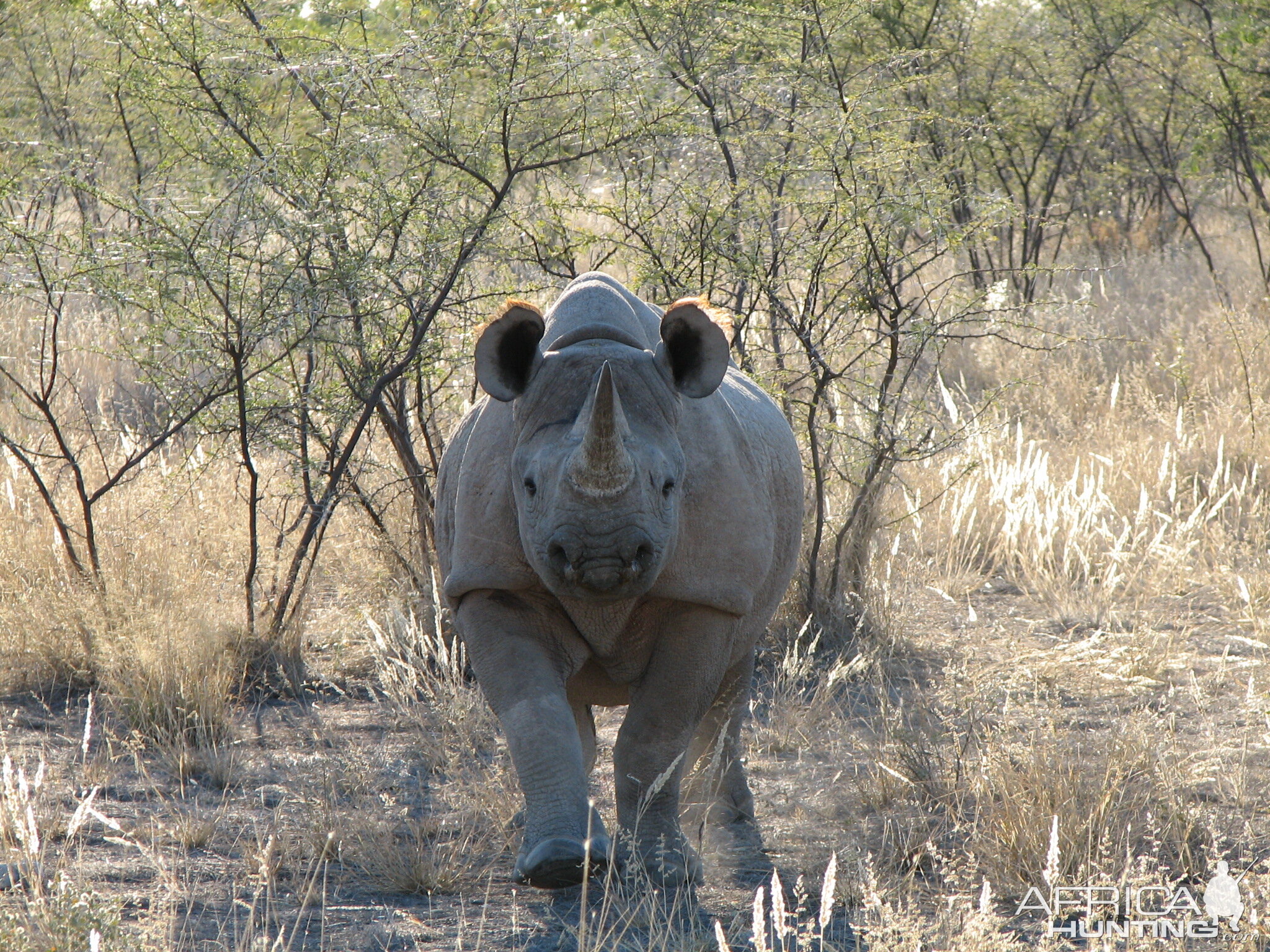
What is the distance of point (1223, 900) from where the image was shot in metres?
3.54

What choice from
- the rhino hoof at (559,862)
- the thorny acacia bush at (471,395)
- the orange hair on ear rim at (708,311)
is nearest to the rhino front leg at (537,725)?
the rhino hoof at (559,862)

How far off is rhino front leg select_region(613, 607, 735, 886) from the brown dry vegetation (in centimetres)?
24

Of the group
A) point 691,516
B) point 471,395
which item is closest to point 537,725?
point 691,516

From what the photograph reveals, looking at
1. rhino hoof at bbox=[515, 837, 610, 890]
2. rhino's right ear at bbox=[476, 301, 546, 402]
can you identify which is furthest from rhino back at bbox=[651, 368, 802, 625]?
rhino hoof at bbox=[515, 837, 610, 890]

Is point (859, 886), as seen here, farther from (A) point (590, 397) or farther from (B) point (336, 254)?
(B) point (336, 254)

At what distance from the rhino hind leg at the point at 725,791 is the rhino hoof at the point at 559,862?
39.1 inches

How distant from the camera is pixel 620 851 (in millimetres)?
4039

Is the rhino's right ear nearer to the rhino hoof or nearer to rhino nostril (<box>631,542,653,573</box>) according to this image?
rhino nostril (<box>631,542,653,573</box>)

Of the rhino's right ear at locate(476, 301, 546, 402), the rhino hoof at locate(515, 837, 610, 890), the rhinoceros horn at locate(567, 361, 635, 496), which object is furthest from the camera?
the rhino's right ear at locate(476, 301, 546, 402)

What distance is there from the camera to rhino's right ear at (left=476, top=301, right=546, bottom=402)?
12.2ft

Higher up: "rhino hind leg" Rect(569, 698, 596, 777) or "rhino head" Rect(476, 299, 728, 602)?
"rhino head" Rect(476, 299, 728, 602)

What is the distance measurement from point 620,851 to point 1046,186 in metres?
13.2

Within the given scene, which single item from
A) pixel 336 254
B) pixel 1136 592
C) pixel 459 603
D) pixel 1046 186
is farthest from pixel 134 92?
pixel 1046 186

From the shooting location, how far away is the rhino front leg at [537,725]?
11.5 ft
